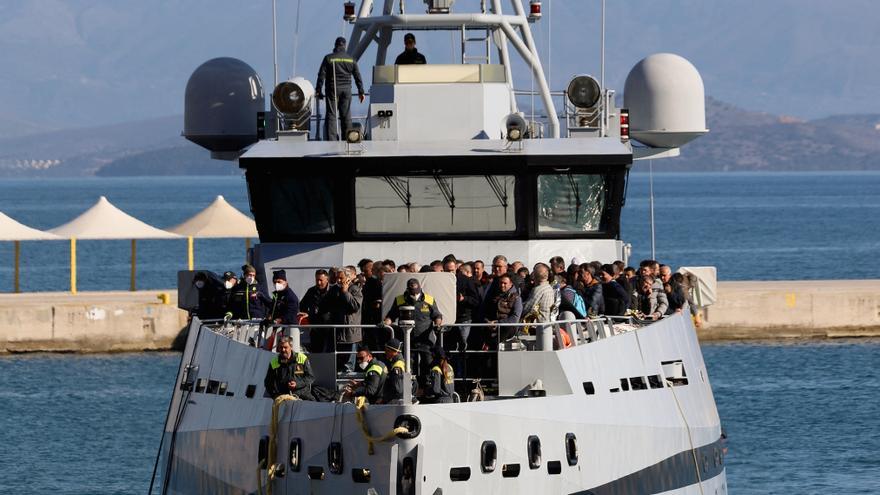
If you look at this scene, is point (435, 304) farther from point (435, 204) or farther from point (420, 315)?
point (435, 204)

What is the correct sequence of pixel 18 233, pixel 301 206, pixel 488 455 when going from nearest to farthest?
pixel 488 455, pixel 301 206, pixel 18 233

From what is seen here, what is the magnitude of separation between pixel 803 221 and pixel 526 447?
5668 inches

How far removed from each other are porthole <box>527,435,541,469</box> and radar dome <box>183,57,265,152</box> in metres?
12.5

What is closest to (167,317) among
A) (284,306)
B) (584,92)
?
(584,92)

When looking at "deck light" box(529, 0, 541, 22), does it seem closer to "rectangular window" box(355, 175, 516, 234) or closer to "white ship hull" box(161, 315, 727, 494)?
"rectangular window" box(355, 175, 516, 234)

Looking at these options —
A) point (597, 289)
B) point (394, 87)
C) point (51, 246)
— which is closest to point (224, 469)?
point (597, 289)

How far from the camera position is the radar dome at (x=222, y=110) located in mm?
29312

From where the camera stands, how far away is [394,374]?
689 inches

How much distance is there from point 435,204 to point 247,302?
291cm

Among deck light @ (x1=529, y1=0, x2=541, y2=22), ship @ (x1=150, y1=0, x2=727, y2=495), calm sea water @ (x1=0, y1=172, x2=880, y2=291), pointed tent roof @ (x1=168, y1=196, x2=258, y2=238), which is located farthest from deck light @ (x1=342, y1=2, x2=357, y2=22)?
calm sea water @ (x1=0, y1=172, x2=880, y2=291)

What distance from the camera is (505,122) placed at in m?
23.7

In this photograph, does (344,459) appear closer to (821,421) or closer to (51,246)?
(821,421)

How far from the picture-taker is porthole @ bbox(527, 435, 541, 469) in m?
17.9

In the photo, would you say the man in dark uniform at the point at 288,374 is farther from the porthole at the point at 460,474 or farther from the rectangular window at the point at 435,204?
the rectangular window at the point at 435,204
